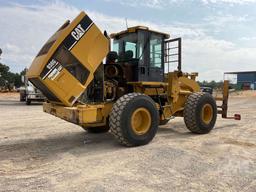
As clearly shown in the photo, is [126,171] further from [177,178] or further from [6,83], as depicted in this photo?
[6,83]

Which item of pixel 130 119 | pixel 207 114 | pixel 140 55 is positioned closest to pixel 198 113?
pixel 207 114

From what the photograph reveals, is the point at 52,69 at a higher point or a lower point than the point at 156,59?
lower

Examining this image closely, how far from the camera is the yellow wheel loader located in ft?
23.9

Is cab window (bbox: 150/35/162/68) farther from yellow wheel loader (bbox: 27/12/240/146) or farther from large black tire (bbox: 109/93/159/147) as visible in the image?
large black tire (bbox: 109/93/159/147)

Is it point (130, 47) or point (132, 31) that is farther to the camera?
point (130, 47)

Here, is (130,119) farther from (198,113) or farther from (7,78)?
(7,78)

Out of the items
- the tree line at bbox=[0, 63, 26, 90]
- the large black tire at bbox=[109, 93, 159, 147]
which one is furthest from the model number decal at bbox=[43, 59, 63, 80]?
the tree line at bbox=[0, 63, 26, 90]

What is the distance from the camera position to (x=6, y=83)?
201ft

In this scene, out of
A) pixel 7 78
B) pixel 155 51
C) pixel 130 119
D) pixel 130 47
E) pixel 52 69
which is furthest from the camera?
pixel 7 78

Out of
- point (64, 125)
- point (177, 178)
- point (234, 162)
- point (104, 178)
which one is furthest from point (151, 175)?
point (64, 125)

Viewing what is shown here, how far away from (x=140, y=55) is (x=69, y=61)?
2.28 m

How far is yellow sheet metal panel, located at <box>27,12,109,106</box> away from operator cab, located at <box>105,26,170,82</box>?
140 cm

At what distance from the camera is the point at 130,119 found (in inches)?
301

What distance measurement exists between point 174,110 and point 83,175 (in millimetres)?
A: 4918
